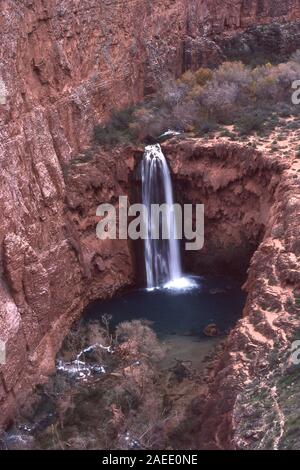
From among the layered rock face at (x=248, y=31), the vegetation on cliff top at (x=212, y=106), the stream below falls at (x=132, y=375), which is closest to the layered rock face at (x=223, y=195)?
the vegetation on cliff top at (x=212, y=106)

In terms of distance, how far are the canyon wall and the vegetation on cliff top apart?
3.65 feet

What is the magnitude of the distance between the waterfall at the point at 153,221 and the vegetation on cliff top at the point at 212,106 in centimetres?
151

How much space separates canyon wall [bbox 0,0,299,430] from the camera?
2325cm

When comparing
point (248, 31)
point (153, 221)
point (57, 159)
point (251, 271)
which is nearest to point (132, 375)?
Answer: point (251, 271)

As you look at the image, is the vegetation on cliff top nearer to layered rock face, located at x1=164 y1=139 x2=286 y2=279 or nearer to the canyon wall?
the canyon wall

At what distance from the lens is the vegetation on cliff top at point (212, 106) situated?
33000 mm

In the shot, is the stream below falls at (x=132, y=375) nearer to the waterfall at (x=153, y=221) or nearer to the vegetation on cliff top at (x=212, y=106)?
the waterfall at (x=153, y=221)

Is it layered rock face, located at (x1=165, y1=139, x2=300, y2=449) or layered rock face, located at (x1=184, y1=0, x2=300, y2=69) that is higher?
layered rock face, located at (x1=184, y1=0, x2=300, y2=69)

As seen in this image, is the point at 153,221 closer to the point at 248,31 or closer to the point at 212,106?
the point at 212,106

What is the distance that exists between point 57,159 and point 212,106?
10835mm

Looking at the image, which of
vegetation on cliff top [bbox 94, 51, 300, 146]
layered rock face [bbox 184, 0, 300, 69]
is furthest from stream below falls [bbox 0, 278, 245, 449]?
layered rock face [bbox 184, 0, 300, 69]

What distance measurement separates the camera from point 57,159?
2830 cm

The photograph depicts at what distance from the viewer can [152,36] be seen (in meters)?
36.8
